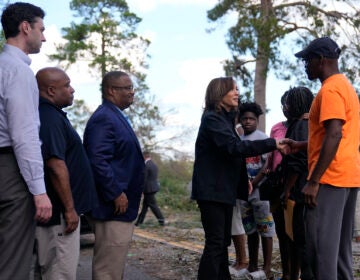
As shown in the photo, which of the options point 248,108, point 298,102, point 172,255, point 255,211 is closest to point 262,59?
point 172,255

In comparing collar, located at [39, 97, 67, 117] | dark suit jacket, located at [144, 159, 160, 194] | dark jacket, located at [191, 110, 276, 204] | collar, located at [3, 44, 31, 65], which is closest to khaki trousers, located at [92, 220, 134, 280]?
dark jacket, located at [191, 110, 276, 204]

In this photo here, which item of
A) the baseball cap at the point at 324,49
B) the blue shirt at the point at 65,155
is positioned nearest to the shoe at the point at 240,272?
the blue shirt at the point at 65,155

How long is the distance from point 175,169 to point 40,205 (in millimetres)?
25776

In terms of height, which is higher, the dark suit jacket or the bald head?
the bald head

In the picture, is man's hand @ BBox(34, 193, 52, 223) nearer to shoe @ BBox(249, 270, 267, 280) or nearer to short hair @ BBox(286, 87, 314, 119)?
short hair @ BBox(286, 87, 314, 119)

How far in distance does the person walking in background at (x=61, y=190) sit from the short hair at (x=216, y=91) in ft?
4.83

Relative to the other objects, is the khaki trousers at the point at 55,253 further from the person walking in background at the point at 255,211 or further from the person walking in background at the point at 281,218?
the person walking in background at the point at 255,211

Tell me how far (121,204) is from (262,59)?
46.0 ft

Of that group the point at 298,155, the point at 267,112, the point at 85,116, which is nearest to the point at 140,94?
the point at 85,116

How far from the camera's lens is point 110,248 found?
14.9ft

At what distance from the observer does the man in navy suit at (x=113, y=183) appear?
14.7ft

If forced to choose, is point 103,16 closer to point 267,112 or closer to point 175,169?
point 175,169

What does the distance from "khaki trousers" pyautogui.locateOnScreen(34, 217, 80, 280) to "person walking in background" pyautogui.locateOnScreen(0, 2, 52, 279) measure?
1.25 ft

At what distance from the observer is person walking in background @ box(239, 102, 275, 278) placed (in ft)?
20.0
